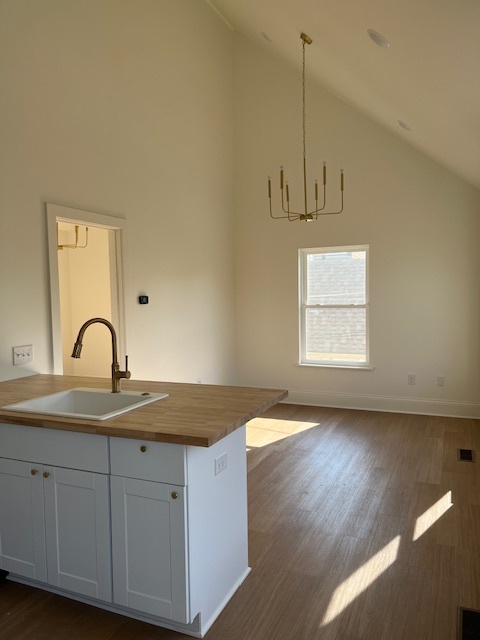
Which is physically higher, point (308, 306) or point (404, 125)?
point (404, 125)

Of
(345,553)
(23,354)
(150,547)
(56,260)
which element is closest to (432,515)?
(345,553)

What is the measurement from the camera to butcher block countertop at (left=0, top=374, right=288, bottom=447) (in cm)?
187

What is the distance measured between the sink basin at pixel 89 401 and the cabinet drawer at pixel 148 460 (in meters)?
0.34

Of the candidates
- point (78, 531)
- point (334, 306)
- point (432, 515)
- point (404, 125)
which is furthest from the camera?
point (334, 306)

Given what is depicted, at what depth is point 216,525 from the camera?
84.0 inches

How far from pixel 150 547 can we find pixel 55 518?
49 centimetres

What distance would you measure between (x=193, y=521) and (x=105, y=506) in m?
0.40

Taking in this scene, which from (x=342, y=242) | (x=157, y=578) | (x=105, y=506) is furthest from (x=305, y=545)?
(x=342, y=242)

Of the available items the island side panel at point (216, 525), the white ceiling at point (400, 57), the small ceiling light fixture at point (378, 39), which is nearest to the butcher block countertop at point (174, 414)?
the island side panel at point (216, 525)

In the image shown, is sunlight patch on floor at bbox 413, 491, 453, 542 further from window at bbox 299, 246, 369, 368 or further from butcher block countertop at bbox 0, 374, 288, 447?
window at bbox 299, 246, 369, 368

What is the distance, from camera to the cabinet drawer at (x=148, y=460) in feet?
6.19

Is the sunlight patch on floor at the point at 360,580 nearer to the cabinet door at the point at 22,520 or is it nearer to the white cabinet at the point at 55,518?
the white cabinet at the point at 55,518

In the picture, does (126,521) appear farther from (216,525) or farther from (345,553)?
(345,553)

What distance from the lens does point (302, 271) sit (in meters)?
6.13
